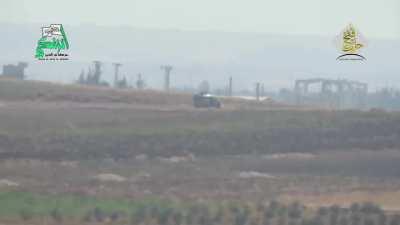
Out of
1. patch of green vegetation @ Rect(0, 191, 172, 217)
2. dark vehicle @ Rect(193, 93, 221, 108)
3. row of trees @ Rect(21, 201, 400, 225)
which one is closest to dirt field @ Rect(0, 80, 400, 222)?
patch of green vegetation @ Rect(0, 191, 172, 217)

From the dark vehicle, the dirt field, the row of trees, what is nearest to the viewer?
the row of trees

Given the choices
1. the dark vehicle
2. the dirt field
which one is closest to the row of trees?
the dirt field

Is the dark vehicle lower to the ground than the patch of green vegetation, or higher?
higher

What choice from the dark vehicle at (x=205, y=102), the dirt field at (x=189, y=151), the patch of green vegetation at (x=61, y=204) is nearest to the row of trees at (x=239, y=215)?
the patch of green vegetation at (x=61, y=204)

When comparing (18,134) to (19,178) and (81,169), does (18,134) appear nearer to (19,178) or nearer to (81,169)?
(81,169)

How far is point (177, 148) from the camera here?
204ft

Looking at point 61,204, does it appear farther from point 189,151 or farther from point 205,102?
point 205,102

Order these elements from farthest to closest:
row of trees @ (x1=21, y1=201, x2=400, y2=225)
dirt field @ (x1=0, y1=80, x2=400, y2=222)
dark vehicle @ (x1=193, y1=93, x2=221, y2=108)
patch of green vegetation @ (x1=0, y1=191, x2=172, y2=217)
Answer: dark vehicle @ (x1=193, y1=93, x2=221, y2=108) → dirt field @ (x1=0, y1=80, x2=400, y2=222) → patch of green vegetation @ (x1=0, y1=191, x2=172, y2=217) → row of trees @ (x1=21, y1=201, x2=400, y2=225)

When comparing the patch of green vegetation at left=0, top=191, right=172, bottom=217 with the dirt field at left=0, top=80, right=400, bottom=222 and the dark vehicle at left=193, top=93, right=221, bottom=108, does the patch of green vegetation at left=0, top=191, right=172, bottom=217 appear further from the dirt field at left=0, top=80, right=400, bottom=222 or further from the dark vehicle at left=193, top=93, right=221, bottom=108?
the dark vehicle at left=193, top=93, right=221, bottom=108

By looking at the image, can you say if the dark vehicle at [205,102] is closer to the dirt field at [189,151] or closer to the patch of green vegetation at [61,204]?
the dirt field at [189,151]

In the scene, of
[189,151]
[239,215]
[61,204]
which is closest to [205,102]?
[189,151]

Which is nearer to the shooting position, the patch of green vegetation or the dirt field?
the patch of green vegetation

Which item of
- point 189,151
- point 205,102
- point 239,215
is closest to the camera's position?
point 239,215

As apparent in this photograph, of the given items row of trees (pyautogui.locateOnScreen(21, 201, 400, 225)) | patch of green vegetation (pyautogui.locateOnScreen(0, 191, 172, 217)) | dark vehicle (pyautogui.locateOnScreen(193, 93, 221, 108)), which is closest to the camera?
row of trees (pyautogui.locateOnScreen(21, 201, 400, 225))
